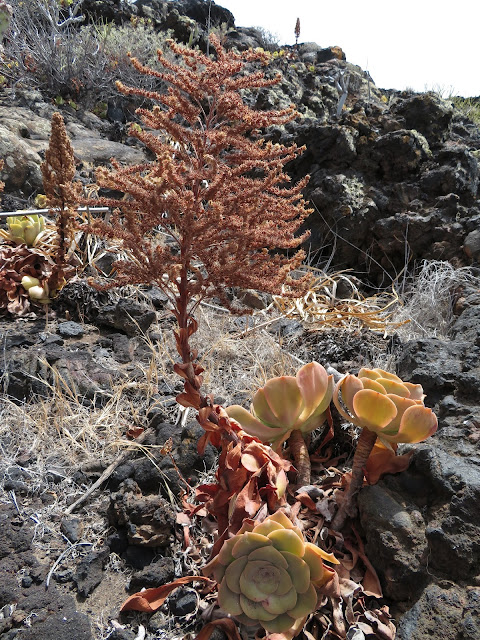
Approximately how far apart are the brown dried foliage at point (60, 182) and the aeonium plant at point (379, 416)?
7.53ft

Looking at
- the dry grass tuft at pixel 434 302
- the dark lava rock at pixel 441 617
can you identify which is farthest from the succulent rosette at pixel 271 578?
the dry grass tuft at pixel 434 302

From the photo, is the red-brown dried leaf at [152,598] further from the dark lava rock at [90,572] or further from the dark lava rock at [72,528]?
the dark lava rock at [72,528]

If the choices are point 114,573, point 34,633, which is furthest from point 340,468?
point 34,633

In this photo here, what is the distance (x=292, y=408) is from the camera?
165 centimetres

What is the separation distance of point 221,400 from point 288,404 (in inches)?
36.1

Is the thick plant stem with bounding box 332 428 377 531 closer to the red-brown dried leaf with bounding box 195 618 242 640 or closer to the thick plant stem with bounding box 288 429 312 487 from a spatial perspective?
the thick plant stem with bounding box 288 429 312 487

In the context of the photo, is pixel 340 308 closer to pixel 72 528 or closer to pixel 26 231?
pixel 26 231

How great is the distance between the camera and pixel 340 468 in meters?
1.89

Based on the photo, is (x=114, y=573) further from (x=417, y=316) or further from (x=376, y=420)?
(x=417, y=316)

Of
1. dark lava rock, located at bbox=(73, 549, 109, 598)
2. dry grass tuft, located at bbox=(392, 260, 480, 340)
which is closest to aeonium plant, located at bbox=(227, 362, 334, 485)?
dark lava rock, located at bbox=(73, 549, 109, 598)

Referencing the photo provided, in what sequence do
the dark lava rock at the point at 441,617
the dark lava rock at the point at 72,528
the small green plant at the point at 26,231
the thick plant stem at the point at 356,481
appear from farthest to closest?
1. the small green plant at the point at 26,231
2. the dark lava rock at the point at 72,528
3. the thick plant stem at the point at 356,481
4. the dark lava rock at the point at 441,617

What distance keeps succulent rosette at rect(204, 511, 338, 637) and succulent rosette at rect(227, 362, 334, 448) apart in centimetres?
45

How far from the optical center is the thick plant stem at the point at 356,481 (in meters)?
1.56

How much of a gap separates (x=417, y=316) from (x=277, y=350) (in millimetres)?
1167
